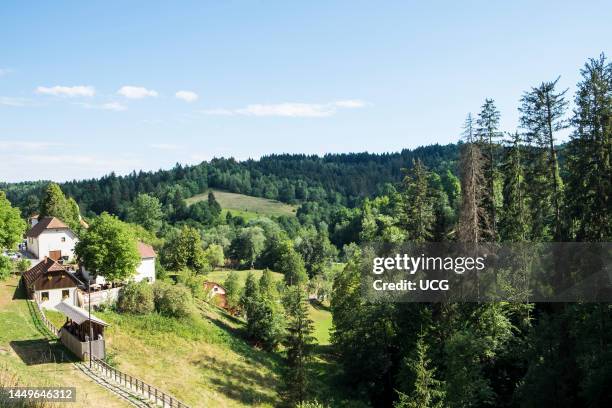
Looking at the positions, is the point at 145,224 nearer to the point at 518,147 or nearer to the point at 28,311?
the point at 28,311

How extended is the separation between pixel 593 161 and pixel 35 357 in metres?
36.1

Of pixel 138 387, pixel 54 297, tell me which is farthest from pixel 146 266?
pixel 138 387

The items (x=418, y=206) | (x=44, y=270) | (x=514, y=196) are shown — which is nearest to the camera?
(x=514, y=196)

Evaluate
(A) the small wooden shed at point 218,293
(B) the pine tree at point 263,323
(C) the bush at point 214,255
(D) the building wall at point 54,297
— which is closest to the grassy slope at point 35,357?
(D) the building wall at point 54,297

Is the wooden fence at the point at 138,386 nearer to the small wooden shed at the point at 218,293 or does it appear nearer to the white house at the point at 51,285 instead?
the white house at the point at 51,285

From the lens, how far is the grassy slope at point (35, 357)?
2441 centimetres

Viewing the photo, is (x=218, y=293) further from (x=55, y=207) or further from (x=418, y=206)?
(x=418, y=206)

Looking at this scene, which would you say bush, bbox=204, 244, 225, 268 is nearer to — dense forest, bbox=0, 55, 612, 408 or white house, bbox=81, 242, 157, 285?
white house, bbox=81, 242, 157, 285

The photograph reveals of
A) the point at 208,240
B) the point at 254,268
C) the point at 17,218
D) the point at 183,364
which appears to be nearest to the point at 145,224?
the point at 208,240

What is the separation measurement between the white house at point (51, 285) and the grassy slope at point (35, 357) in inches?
51.3

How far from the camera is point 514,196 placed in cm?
3394

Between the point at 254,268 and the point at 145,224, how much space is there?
28617 mm

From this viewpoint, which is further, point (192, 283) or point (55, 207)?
point (55, 207)

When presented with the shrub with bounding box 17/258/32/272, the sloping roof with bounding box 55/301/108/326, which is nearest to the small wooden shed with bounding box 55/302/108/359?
the sloping roof with bounding box 55/301/108/326
